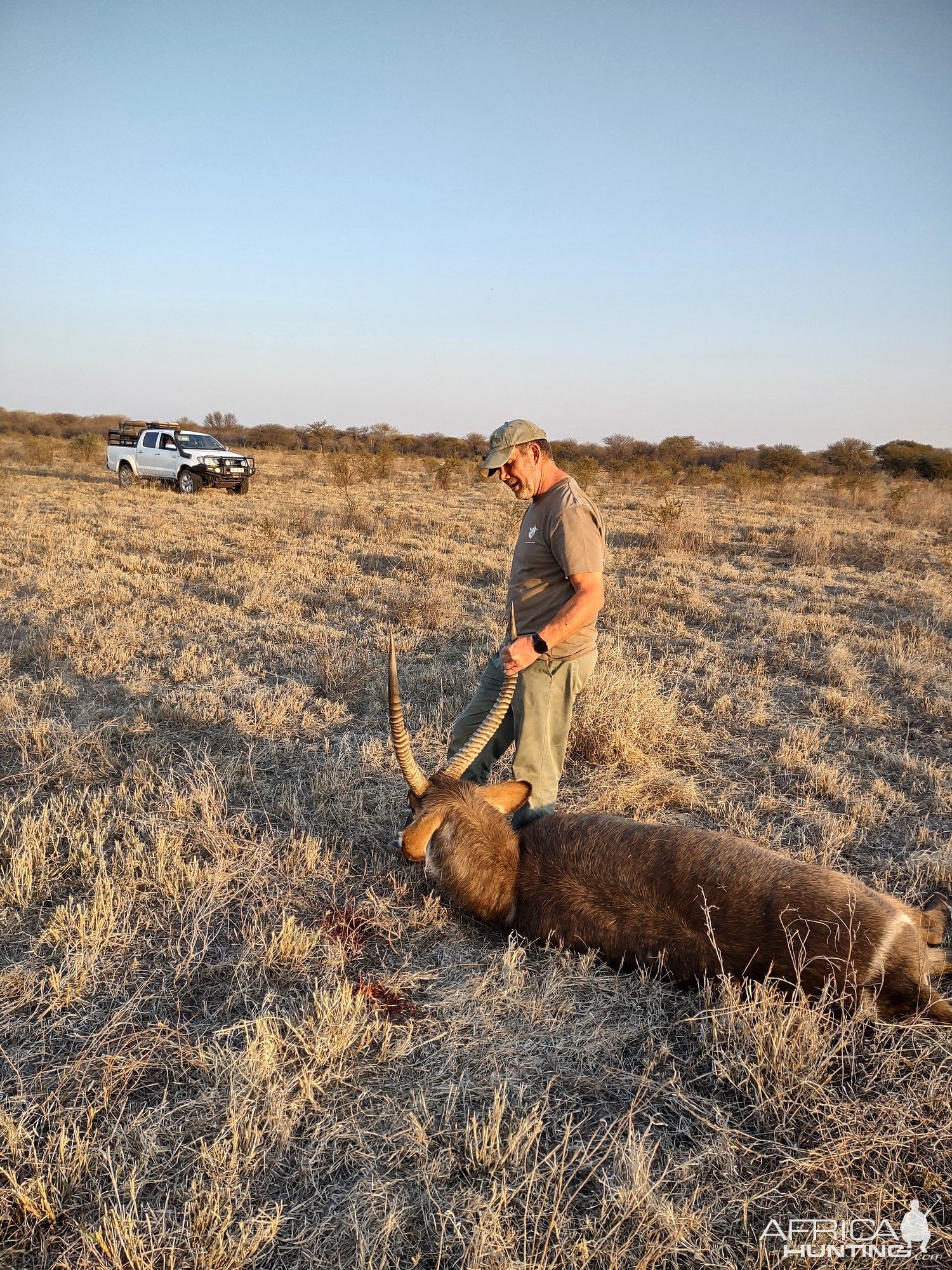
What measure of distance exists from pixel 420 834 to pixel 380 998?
2.27ft

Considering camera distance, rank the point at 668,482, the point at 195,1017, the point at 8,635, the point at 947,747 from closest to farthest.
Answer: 1. the point at 195,1017
2. the point at 947,747
3. the point at 8,635
4. the point at 668,482

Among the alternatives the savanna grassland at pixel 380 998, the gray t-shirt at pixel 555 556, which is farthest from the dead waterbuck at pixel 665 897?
the gray t-shirt at pixel 555 556

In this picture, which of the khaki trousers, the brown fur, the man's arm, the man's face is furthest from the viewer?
the khaki trousers

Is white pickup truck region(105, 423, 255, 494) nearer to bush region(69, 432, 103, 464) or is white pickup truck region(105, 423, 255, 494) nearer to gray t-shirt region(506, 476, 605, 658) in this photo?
bush region(69, 432, 103, 464)

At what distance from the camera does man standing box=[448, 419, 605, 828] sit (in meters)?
3.44

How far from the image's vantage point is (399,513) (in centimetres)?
1727

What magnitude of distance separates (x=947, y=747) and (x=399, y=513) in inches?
527

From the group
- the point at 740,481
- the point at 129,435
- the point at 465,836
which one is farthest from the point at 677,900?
the point at 740,481

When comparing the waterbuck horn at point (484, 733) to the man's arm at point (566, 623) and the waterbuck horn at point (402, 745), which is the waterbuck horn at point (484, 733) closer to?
the man's arm at point (566, 623)

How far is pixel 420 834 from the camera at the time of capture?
128 inches

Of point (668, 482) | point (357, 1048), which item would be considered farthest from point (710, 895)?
point (668, 482)

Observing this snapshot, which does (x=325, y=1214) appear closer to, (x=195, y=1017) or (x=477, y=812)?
(x=195, y=1017)
